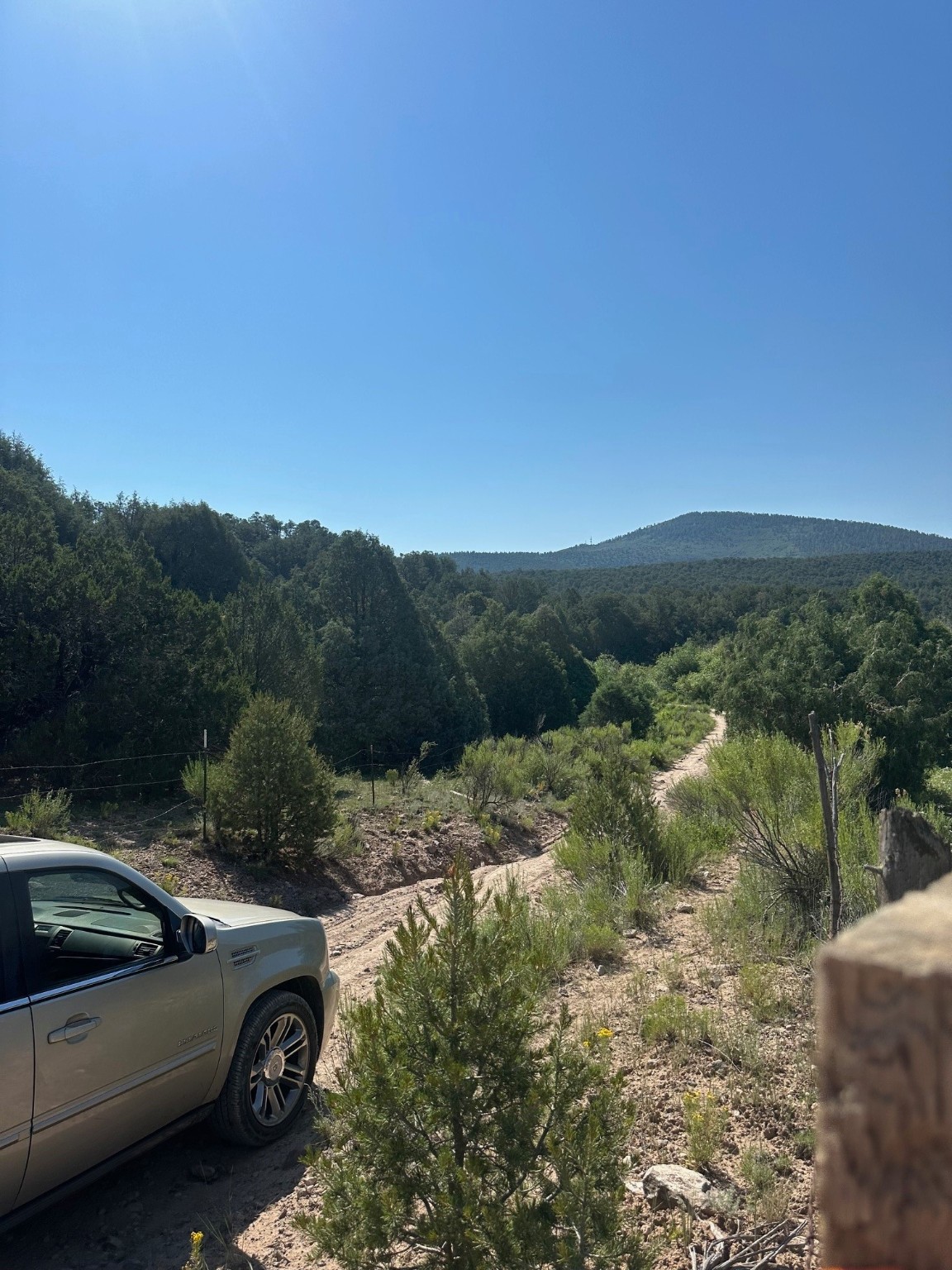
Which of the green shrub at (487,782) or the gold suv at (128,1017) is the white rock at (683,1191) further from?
the green shrub at (487,782)

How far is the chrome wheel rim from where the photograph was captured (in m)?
4.17

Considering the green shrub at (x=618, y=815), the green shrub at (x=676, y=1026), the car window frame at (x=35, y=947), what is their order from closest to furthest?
1. the car window frame at (x=35, y=947)
2. the green shrub at (x=676, y=1026)
3. the green shrub at (x=618, y=815)

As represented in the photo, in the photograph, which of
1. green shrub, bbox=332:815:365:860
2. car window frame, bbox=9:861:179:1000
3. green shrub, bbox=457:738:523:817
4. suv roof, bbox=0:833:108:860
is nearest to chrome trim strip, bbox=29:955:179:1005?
car window frame, bbox=9:861:179:1000

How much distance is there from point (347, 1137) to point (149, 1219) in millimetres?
1686

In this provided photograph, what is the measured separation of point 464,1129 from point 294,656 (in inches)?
1202

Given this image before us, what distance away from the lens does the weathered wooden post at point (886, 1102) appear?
63 centimetres

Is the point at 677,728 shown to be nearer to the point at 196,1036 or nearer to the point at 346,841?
the point at 346,841

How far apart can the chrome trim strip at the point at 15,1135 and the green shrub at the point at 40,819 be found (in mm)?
7897

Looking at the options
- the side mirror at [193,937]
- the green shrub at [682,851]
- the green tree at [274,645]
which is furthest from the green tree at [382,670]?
the side mirror at [193,937]

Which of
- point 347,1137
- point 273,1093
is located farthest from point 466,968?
point 273,1093

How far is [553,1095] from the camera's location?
8.41 feet

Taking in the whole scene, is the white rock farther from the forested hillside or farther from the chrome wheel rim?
the forested hillside

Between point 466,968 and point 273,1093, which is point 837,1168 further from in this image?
point 273,1093

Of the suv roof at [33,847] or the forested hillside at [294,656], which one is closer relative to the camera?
the suv roof at [33,847]
